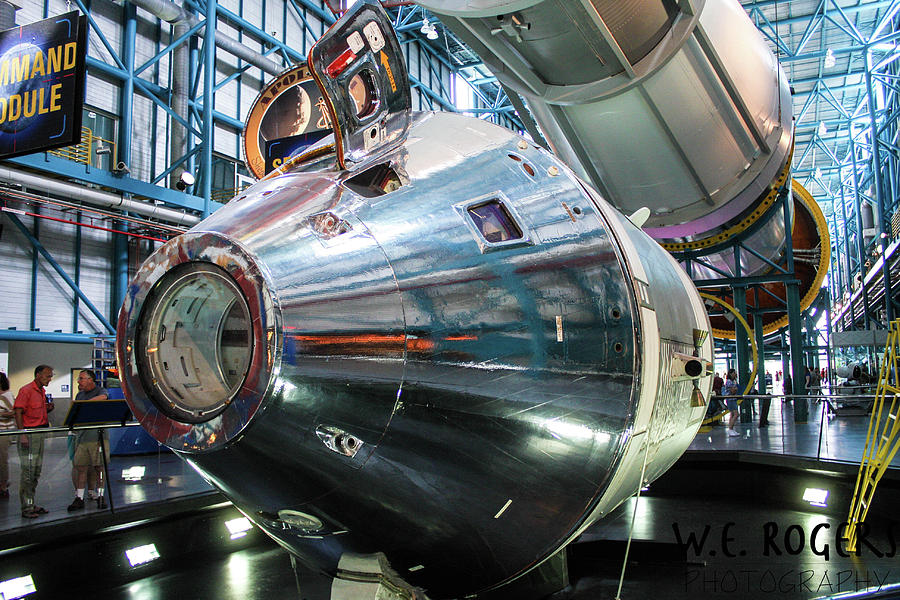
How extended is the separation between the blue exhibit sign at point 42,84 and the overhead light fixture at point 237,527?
4.90m

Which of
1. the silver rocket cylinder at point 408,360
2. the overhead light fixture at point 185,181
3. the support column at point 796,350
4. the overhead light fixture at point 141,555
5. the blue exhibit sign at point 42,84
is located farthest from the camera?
the overhead light fixture at point 185,181

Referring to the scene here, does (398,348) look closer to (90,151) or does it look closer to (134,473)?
(134,473)

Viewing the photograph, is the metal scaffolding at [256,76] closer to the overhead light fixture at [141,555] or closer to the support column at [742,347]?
the support column at [742,347]

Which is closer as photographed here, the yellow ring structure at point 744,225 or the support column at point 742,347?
the yellow ring structure at point 744,225

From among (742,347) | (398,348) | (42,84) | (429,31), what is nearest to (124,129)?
(42,84)

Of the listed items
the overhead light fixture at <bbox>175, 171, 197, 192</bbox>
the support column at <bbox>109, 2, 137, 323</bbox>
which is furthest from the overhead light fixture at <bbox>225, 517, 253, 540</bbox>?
the support column at <bbox>109, 2, 137, 323</bbox>

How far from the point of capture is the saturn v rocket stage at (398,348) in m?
1.63

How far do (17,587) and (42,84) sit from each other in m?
6.11

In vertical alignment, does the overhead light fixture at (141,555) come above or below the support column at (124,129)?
below

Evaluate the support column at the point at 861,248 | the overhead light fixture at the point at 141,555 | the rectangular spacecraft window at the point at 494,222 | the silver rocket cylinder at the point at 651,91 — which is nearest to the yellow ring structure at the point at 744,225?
the silver rocket cylinder at the point at 651,91

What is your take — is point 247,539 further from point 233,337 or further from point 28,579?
point 233,337

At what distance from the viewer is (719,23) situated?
5.70m

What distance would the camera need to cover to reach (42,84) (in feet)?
26.1

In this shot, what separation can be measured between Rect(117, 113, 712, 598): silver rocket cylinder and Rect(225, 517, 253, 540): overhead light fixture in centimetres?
392
